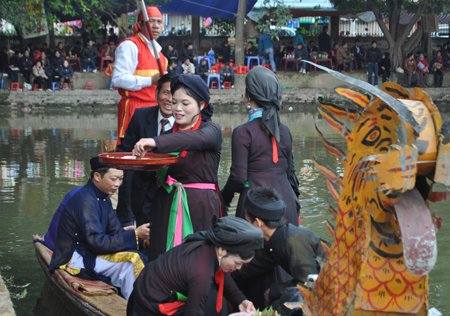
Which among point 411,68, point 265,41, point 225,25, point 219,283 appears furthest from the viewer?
point 225,25

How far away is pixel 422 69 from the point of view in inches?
885

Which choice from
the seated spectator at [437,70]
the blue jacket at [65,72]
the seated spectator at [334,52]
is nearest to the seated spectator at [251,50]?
the seated spectator at [334,52]

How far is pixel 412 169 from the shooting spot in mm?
1560

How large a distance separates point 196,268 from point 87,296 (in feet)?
4.56

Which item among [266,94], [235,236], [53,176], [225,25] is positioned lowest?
[53,176]

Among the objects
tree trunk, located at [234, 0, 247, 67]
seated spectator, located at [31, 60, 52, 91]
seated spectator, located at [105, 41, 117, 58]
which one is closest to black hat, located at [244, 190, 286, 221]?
seated spectator, located at [31, 60, 52, 91]

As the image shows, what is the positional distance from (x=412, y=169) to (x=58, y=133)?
13.3 meters

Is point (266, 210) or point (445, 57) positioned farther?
point (445, 57)

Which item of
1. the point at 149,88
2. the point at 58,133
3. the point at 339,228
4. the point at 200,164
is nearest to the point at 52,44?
the point at 58,133

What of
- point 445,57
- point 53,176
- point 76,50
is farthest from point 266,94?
point 445,57

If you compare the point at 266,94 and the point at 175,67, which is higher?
the point at 175,67

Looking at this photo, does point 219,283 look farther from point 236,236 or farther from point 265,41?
point 265,41

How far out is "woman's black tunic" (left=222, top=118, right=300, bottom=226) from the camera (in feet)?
12.0

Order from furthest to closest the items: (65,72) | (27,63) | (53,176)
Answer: (65,72) → (27,63) → (53,176)
